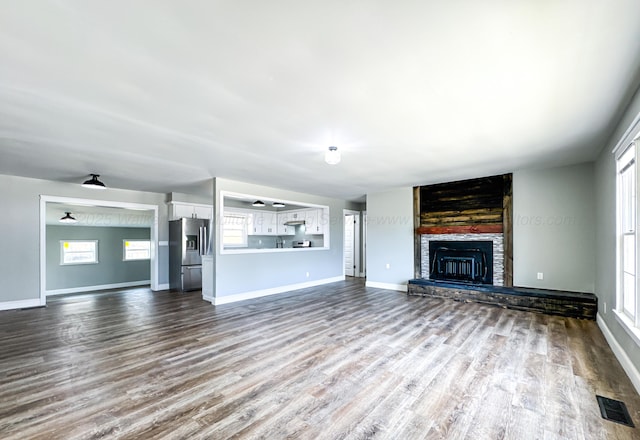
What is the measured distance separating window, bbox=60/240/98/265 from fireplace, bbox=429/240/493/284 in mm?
9333

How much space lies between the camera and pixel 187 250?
690cm

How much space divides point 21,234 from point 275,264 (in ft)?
15.6

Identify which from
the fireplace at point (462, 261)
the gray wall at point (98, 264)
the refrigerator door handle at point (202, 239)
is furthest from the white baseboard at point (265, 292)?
the gray wall at point (98, 264)

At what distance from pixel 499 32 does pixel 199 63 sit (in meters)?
1.83

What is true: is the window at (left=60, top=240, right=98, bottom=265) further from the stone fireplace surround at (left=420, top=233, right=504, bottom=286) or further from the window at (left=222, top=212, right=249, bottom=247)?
the stone fireplace surround at (left=420, top=233, right=504, bottom=286)

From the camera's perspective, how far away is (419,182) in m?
6.10

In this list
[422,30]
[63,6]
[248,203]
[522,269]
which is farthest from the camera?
[248,203]

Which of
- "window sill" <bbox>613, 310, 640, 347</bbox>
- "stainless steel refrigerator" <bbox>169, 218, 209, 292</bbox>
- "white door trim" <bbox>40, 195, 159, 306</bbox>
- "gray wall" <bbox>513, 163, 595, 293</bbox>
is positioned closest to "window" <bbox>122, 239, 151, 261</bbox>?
"white door trim" <bbox>40, 195, 159, 306</bbox>

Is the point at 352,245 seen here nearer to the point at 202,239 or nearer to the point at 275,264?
the point at 275,264

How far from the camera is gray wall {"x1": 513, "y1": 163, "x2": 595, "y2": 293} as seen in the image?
4703 millimetres

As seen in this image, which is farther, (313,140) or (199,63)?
(313,140)

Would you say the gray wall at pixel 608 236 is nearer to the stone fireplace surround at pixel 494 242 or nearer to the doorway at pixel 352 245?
the stone fireplace surround at pixel 494 242

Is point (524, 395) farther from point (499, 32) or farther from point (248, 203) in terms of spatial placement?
point (248, 203)

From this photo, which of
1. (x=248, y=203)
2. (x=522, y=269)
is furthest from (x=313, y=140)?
(x=248, y=203)
